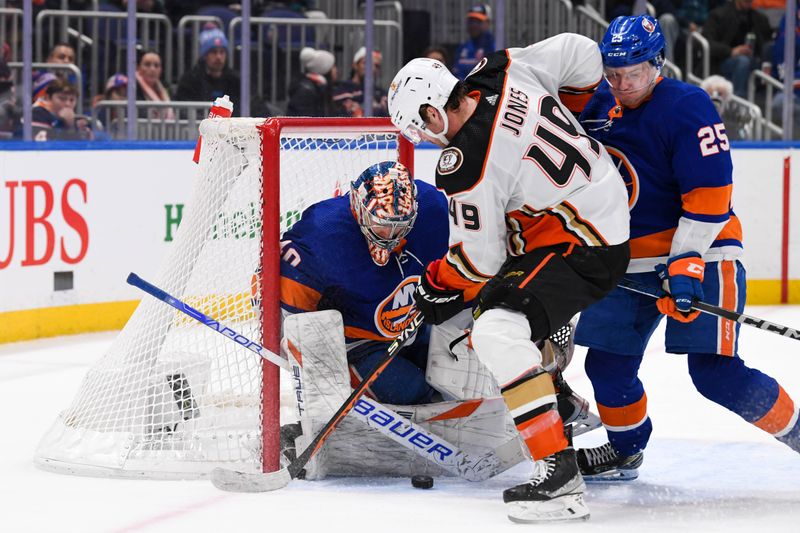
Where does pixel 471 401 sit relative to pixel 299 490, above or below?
above

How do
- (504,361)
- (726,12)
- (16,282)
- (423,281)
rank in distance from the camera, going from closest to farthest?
(504,361) → (423,281) → (16,282) → (726,12)

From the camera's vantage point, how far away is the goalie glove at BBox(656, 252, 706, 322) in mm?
2740

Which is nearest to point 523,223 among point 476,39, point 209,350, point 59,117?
point 209,350

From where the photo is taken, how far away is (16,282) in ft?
16.8

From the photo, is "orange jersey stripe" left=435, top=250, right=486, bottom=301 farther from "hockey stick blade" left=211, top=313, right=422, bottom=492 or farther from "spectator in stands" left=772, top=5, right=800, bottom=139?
"spectator in stands" left=772, top=5, right=800, bottom=139

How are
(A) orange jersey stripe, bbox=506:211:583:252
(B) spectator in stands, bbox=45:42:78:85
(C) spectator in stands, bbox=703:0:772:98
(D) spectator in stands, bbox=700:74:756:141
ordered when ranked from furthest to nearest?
(C) spectator in stands, bbox=703:0:772:98
(D) spectator in stands, bbox=700:74:756:141
(B) spectator in stands, bbox=45:42:78:85
(A) orange jersey stripe, bbox=506:211:583:252

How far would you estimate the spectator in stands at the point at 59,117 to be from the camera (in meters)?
5.39

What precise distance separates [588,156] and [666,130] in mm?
231

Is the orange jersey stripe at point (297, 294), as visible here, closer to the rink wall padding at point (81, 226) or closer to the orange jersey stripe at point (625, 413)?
the orange jersey stripe at point (625, 413)

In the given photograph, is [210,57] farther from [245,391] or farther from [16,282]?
[245,391]

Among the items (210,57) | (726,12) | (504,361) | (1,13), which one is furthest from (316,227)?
(726,12)

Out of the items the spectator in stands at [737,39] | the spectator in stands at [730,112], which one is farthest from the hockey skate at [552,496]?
the spectator in stands at [737,39]

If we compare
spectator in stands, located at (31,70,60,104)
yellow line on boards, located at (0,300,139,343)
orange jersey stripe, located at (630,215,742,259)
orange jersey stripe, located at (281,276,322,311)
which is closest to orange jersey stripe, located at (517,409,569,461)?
orange jersey stripe, located at (630,215,742,259)

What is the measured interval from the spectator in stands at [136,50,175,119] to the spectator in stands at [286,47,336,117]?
0.63m
